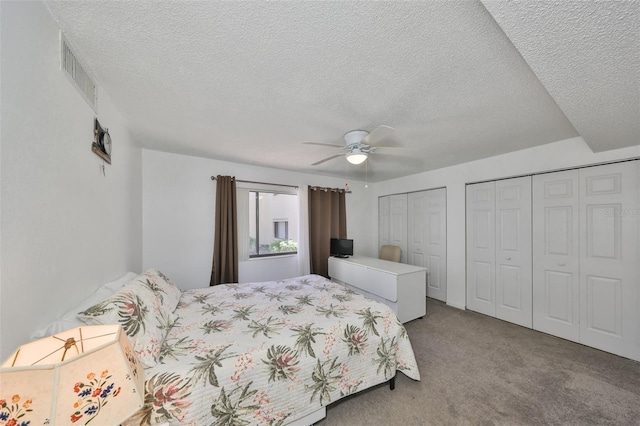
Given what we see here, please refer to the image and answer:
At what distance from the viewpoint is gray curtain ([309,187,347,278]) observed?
14.1ft

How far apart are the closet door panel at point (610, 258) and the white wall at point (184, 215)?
4.10m

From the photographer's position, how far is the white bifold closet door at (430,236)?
390 cm

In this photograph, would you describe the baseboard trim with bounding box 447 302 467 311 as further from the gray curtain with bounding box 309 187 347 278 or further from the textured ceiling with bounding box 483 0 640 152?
the textured ceiling with bounding box 483 0 640 152

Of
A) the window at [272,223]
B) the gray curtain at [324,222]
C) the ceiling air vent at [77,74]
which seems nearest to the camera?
the ceiling air vent at [77,74]

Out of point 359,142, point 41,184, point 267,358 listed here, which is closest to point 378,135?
point 359,142

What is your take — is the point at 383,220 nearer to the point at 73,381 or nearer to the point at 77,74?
the point at 77,74

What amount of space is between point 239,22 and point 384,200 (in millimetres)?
4352

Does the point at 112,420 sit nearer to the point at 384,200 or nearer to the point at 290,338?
the point at 290,338

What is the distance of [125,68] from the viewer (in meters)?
1.46

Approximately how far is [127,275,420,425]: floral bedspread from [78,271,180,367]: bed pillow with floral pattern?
79 millimetres

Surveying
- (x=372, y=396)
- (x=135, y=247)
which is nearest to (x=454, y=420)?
(x=372, y=396)

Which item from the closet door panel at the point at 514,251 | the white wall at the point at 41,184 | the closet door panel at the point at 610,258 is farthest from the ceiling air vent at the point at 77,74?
the closet door panel at the point at 610,258

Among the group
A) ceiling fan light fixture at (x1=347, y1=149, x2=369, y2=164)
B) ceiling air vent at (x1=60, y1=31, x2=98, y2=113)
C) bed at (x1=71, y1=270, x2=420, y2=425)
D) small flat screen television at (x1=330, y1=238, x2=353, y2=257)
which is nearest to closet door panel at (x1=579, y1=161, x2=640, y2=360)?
bed at (x1=71, y1=270, x2=420, y2=425)

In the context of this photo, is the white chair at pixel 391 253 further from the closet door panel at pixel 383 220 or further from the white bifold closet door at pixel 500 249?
the white bifold closet door at pixel 500 249
